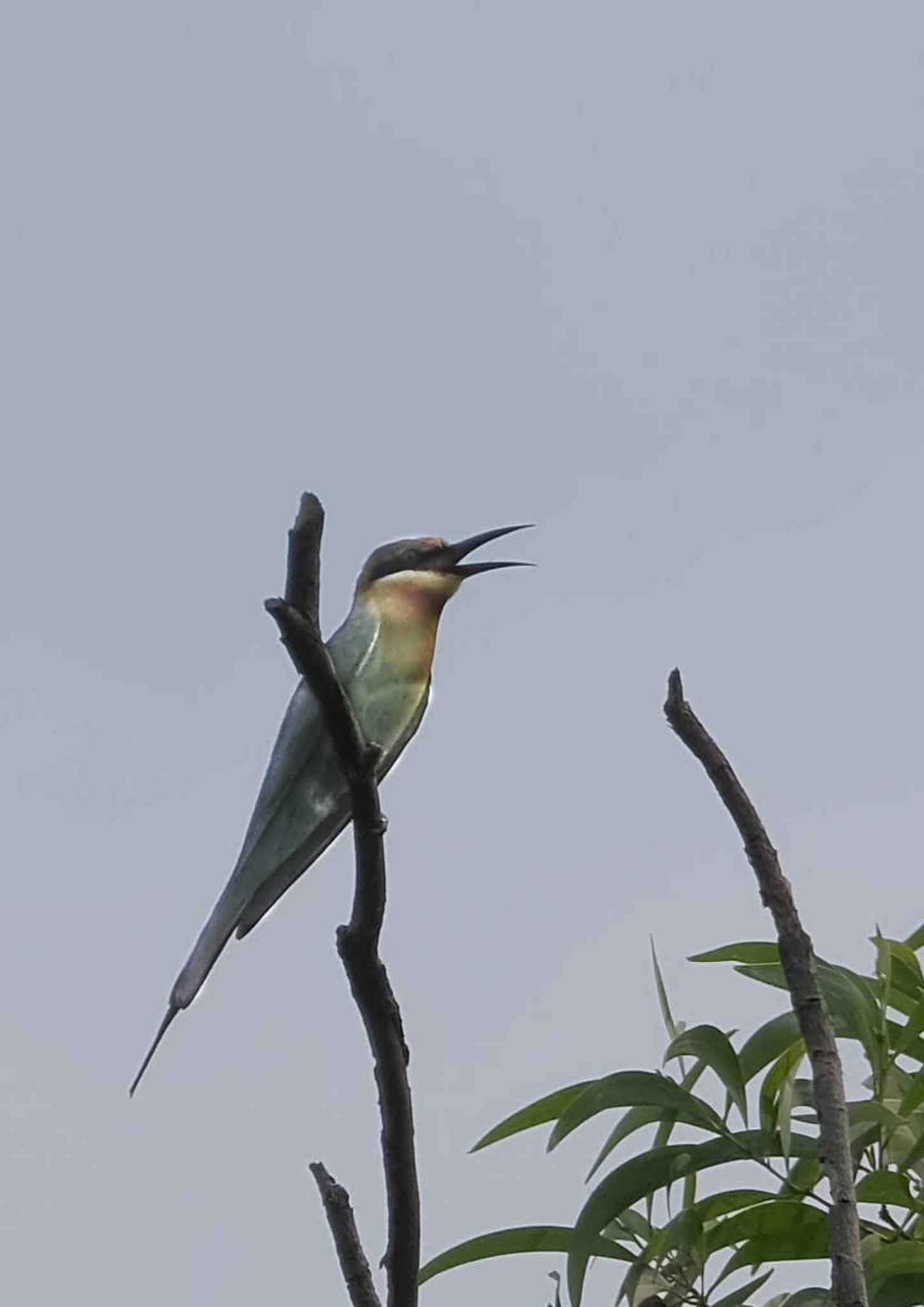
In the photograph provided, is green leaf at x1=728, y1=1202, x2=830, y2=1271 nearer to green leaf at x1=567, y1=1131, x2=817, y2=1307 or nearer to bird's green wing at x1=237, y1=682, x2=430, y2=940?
green leaf at x1=567, y1=1131, x2=817, y2=1307

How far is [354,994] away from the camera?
1977 millimetres

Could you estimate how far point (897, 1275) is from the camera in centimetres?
185

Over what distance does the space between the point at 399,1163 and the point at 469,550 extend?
217cm

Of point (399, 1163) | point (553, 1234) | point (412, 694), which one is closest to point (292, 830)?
point (412, 694)

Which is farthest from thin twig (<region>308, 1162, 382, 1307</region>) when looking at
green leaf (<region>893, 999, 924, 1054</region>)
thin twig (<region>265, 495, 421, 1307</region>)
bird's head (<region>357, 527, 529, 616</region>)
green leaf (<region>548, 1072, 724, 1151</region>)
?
bird's head (<region>357, 527, 529, 616</region>)

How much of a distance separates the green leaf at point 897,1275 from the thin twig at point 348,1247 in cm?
48

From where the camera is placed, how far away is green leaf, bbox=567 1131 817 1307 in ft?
6.66

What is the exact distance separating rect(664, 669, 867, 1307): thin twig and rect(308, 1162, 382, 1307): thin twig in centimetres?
44

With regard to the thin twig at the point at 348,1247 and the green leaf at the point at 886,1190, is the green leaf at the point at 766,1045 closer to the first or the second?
the green leaf at the point at 886,1190

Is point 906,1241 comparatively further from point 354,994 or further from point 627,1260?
point 354,994

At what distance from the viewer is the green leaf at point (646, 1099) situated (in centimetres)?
202

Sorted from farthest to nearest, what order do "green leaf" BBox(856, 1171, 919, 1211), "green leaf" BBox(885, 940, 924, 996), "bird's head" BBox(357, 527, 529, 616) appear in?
"bird's head" BBox(357, 527, 529, 616) < "green leaf" BBox(885, 940, 924, 996) < "green leaf" BBox(856, 1171, 919, 1211)

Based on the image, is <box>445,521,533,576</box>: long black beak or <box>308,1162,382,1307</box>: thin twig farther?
<box>445,521,533,576</box>: long black beak

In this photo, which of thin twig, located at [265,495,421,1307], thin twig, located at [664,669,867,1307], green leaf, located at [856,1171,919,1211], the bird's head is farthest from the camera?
the bird's head
